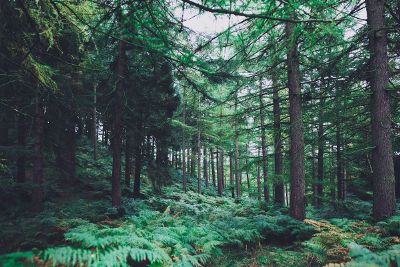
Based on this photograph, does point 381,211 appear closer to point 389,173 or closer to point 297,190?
point 389,173

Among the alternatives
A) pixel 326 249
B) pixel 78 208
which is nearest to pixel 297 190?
pixel 326 249

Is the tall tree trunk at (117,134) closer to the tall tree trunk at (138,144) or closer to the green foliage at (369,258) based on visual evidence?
the tall tree trunk at (138,144)

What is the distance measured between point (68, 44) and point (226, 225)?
874 cm

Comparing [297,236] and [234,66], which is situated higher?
[234,66]

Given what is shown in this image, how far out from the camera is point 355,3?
299 inches

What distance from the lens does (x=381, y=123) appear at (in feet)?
21.6

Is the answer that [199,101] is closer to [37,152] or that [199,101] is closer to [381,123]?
[381,123]

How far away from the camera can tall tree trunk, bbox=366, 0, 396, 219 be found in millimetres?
6531

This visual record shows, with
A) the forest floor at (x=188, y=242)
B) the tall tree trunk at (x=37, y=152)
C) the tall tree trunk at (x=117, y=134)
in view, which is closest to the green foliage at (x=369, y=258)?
the forest floor at (x=188, y=242)

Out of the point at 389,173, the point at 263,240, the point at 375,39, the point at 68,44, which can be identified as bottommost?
the point at 263,240

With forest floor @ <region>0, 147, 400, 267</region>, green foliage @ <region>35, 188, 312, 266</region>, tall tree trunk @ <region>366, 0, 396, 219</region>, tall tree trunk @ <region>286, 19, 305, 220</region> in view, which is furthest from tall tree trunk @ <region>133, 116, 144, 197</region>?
tall tree trunk @ <region>366, 0, 396, 219</region>

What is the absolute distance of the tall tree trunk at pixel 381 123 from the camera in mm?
6531

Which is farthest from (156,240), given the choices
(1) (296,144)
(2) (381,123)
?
(2) (381,123)

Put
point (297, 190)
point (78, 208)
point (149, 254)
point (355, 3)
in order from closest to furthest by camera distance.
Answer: point (149, 254)
point (355, 3)
point (297, 190)
point (78, 208)
